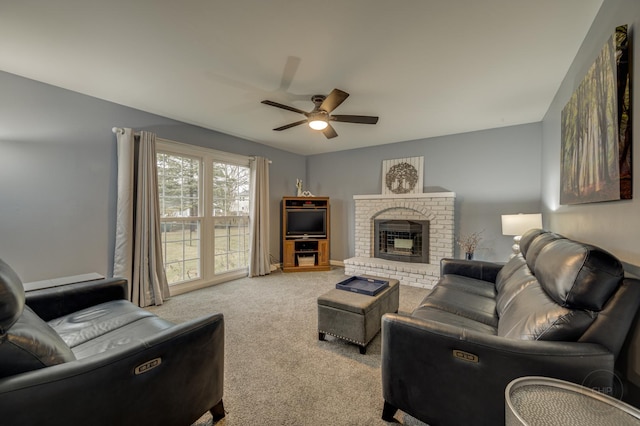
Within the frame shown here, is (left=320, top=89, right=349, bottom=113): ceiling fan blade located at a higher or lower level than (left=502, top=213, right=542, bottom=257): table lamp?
higher

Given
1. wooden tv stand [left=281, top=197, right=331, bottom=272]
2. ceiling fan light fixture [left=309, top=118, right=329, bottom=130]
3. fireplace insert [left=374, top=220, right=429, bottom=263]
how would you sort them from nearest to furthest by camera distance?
ceiling fan light fixture [left=309, top=118, right=329, bottom=130] → fireplace insert [left=374, top=220, right=429, bottom=263] → wooden tv stand [left=281, top=197, right=331, bottom=272]

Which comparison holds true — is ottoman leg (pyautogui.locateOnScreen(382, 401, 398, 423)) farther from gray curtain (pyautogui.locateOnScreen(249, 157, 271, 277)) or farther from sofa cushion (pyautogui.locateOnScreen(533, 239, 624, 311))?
gray curtain (pyautogui.locateOnScreen(249, 157, 271, 277))

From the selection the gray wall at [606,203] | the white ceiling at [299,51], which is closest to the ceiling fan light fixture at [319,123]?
the white ceiling at [299,51]

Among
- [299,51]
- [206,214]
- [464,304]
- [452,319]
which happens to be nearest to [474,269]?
[464,304]

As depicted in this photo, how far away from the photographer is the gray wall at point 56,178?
2.46 m

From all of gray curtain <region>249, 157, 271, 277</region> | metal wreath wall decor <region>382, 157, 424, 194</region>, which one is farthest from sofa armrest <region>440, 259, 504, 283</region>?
gray curtain <region>249, 157, 271, 277</region>

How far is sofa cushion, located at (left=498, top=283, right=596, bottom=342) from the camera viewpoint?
3.60ft

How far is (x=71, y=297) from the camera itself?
188 cm

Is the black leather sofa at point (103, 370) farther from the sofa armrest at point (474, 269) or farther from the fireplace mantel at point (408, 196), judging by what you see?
the fireplace mantel at point (408, 196)

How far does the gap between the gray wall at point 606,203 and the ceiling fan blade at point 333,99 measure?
5.50ft

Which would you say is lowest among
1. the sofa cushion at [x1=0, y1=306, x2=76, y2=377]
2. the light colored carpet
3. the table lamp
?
the light colored carpet

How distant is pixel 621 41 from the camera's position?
1289mm

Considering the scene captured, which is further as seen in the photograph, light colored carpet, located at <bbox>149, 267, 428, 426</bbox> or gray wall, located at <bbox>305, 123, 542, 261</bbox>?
gray wall, located at <bbox>305, 123, 542, 261</bbox>

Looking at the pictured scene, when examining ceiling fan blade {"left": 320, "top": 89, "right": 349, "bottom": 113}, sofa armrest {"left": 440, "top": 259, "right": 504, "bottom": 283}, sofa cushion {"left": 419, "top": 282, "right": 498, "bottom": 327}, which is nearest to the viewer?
sofa cushion {"left": 419, "top": 282, "right": 498, "bottom": 327}
